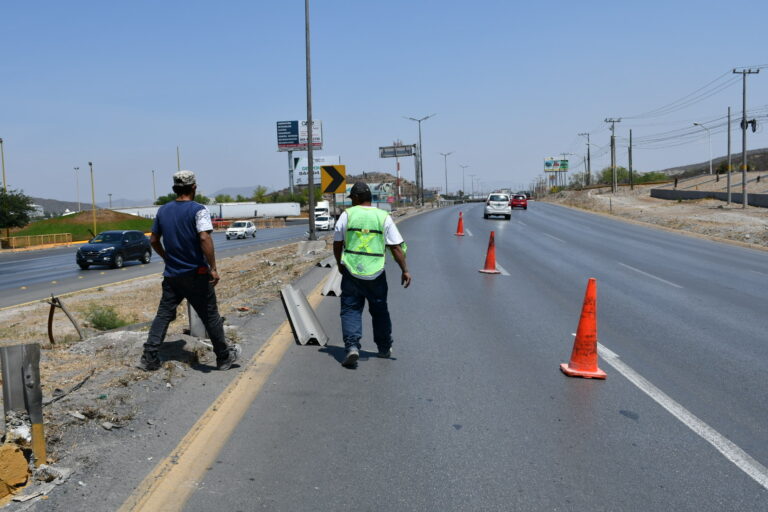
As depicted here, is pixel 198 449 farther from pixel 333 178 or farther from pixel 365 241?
pixel 333 178

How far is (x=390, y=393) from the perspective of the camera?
232 inches

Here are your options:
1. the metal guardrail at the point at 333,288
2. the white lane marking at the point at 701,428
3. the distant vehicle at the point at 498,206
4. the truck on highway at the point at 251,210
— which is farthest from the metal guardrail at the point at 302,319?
the truck on highway at the point at 251,210

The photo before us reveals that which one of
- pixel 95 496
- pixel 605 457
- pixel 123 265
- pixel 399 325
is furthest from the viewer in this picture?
pixel 123 265

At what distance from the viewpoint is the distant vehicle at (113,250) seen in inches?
1185

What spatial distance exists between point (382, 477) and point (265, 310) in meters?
6.56

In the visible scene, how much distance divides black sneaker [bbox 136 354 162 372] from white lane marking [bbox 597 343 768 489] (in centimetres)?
441

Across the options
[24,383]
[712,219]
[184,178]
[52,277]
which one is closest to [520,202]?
[712,219]

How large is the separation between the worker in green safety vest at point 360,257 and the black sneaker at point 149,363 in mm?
1765

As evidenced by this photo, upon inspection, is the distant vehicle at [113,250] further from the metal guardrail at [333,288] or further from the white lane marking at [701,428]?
the white lane marking at [701,428]

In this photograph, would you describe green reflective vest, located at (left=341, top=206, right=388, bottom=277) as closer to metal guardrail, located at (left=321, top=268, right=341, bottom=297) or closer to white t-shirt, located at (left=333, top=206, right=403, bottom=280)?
white t-shirt, located at (left=333, top=206, right=403, bottom=280)

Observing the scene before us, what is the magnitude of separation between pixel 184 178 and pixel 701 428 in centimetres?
472

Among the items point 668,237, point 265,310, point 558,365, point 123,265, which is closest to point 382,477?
point 558,365

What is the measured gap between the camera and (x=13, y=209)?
58531mm

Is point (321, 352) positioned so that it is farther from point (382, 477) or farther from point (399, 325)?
point (382, 477)
